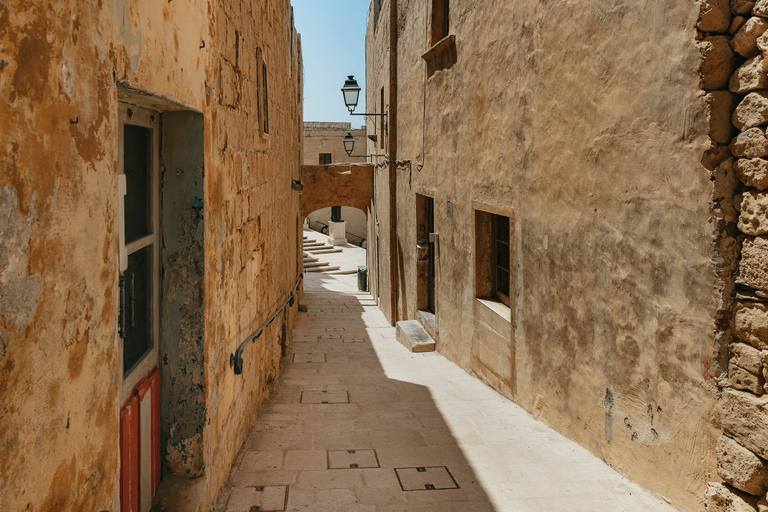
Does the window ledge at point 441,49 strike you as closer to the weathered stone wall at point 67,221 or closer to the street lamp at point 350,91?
the street lamp at point 350,91

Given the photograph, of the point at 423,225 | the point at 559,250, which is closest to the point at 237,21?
the point at 559,250

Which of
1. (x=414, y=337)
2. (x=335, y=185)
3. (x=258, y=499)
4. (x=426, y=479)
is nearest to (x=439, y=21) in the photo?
(x=414, y=337)

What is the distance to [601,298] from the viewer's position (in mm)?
3828

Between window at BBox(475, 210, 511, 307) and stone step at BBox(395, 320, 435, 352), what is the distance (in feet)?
6.81

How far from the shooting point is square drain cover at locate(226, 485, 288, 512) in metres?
3.23

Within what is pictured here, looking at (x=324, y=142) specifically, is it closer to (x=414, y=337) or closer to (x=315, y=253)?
(x=315, y=253)

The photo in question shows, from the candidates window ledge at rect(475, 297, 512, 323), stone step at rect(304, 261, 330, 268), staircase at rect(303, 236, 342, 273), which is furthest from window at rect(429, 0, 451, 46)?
stone step at rect(304, 261, 330, 268)

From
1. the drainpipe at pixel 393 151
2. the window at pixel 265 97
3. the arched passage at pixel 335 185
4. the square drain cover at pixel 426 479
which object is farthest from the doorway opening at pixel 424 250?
the arched passage at pixel 335 185

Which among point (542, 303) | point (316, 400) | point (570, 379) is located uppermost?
point (542, 303)

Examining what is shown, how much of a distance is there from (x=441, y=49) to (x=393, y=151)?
371 cm

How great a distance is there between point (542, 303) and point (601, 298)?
91 cm

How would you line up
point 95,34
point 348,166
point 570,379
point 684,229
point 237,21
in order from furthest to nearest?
point 348,166, point 570,379, point 237,21, point 684,229, point 95,34

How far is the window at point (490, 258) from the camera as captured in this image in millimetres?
6375

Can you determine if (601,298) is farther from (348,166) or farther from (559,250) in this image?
(348,166)
